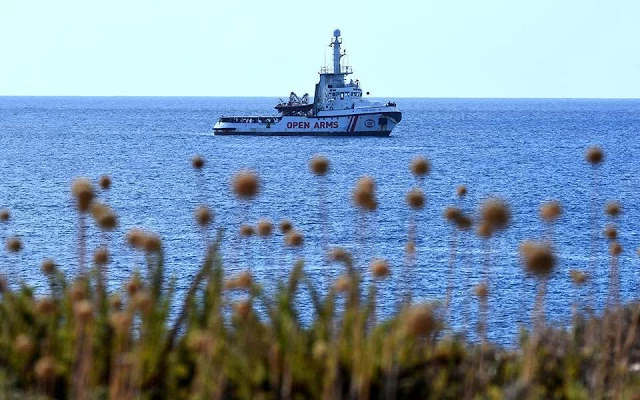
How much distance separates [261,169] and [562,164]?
22526mm

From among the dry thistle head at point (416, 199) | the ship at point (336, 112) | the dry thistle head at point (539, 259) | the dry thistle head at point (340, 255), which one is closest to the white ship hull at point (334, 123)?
the ship at point (336, 112)

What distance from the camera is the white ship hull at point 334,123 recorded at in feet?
344

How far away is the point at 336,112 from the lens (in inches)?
4144

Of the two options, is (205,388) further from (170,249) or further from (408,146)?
(408,146)

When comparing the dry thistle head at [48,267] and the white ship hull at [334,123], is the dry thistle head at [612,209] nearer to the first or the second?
the dry thistle head at [48,267]

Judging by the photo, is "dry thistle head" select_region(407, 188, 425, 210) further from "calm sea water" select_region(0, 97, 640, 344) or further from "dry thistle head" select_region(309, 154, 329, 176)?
"calm sea water" select_region(0, 97, 640, 344)

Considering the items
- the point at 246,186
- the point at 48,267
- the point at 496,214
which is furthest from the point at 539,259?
the point at 48,267

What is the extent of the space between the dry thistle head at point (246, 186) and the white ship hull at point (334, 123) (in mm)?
99553

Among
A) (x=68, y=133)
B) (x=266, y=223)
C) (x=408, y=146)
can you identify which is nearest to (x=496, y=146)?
(x=408, y=146)

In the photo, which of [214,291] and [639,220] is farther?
[639,220]

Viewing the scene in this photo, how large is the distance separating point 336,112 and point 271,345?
330ft

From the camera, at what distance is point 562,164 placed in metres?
84.8
